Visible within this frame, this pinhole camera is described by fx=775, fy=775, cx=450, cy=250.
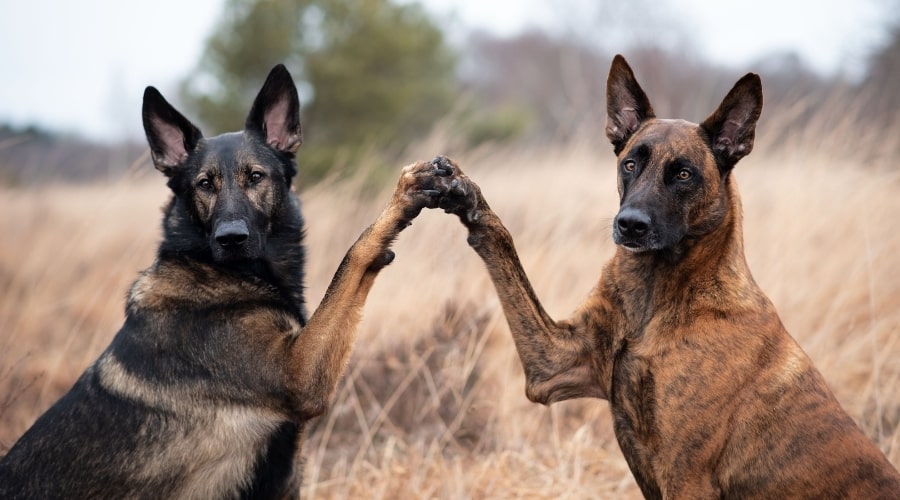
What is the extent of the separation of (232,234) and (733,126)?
80.5 inches

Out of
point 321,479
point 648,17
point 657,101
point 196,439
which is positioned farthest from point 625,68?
point 648,17

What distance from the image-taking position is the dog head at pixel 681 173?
2.96 metres

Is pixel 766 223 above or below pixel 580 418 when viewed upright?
above

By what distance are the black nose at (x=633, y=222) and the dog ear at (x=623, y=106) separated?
576 mm

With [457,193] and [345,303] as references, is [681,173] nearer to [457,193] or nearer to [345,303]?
[457,193]

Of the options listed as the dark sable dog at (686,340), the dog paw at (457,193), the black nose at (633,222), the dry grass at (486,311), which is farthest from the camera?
the dry grass at (486,311)

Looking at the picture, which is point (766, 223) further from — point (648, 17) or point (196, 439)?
point (648, 17)

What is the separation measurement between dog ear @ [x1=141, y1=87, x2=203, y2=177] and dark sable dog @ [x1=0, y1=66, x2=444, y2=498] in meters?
0.11

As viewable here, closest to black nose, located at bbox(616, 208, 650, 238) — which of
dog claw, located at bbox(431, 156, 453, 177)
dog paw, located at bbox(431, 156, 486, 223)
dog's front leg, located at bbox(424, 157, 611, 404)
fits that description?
dog's front leg, located at bbox(424, 157, 611, 404)

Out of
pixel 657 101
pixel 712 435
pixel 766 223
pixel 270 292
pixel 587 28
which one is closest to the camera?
pixel 712 435

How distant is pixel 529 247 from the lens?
19.9 ft

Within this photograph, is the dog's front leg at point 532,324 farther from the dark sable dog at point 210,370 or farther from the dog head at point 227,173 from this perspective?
the dog head at point 227,173

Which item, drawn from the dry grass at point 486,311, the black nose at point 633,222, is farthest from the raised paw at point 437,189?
the dry grass at point 486,311

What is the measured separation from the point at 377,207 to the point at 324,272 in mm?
789
